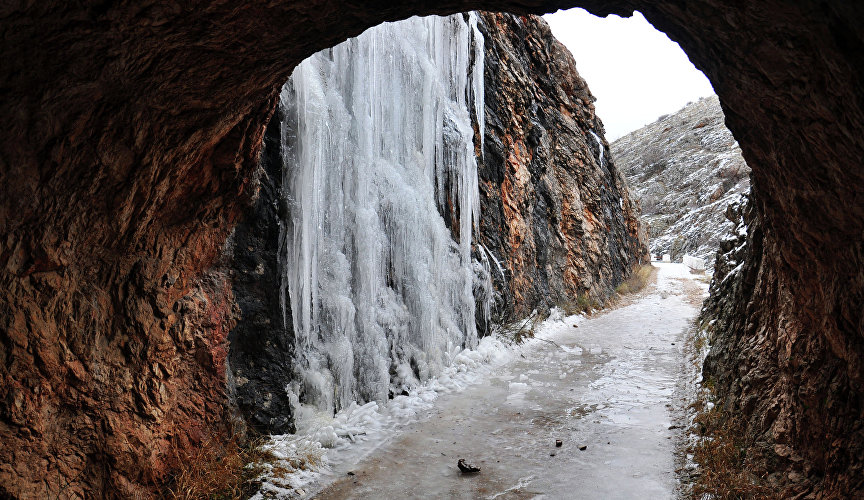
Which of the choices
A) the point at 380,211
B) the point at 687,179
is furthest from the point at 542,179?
the point at 687,179

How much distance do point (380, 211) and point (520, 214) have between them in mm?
6390

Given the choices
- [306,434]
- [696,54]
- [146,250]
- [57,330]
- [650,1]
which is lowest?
[306,434]

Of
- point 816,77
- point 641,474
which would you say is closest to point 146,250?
point 816,77

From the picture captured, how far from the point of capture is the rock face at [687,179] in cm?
3871

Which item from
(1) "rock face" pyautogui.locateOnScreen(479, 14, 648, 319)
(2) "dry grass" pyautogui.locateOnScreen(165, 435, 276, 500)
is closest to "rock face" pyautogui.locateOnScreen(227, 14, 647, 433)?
(1) "rock face" pyautogui.locateOnScreen(479, 14, 648, 319)

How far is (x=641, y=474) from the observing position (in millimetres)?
5043

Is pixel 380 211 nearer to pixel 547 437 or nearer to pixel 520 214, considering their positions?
pixel 547 437

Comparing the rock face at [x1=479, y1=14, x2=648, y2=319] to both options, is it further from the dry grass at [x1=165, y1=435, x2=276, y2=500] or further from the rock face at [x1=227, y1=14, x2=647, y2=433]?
the dry grass at [x1=165, y1=435, x2=276, y2=500]

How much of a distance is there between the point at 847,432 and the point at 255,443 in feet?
16.1

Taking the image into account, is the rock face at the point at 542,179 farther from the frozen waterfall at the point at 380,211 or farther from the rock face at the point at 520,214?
the frozen waterfall at the point at 380,211

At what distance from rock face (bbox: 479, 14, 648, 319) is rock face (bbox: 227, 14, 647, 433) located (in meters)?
0.04

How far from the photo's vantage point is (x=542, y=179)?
15820 millimetres

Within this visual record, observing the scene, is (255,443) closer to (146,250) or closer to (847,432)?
(146,250)

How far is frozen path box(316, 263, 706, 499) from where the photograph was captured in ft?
16.3
